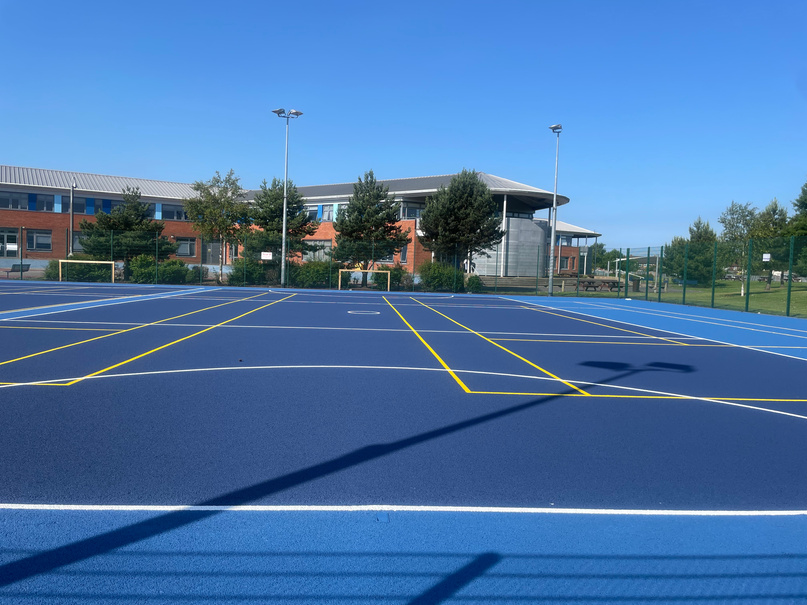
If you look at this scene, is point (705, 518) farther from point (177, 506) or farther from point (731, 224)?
point (731, 224)

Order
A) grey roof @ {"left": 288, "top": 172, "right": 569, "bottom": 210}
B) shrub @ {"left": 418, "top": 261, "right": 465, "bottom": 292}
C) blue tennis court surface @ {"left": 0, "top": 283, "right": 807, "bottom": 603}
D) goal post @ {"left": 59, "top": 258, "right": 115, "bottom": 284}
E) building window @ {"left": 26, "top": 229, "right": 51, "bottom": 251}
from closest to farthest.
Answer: blue tennis court surface @ {"left": 0, "top": 283, "right": 807, "bottom": 603} → goal post @ {"left": 59, "top": 258, "right": 115, "bottom": 284} → shrub @ {"left": 418, "top": 261, "right": 465, "bottom": 292} → grey roof @ {"left": 288, "top": 172, "right": 569, "bottom": 210} → building window @ {"left": 26, "top": 229, "right": 51, "bottom": 251}

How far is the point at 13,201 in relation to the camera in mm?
55750

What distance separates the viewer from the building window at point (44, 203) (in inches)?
2221

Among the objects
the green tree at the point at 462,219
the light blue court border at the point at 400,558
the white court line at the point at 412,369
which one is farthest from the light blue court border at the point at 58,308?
the green tree at the point at 462,219

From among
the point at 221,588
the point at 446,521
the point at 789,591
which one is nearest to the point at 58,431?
the point at 221,588

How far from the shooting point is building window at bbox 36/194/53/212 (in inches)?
2221

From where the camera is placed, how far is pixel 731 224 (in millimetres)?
71250

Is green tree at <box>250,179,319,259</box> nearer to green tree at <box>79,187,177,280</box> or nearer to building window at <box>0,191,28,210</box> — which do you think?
green tree at <box>79,187,177,280</box>

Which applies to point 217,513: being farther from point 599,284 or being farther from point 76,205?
point 76,205

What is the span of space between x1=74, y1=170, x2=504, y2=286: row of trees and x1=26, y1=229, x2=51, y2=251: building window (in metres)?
15.9

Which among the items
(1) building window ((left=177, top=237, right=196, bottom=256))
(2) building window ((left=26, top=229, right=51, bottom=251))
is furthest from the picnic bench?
(2) building window ((left=26, top=229, right=51, bottom=251))

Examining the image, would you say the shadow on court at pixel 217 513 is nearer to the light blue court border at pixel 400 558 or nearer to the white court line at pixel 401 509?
the light blue court border at pixel 400 558

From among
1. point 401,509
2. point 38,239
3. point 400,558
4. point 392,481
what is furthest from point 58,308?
point 38,239

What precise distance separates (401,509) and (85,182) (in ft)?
217
